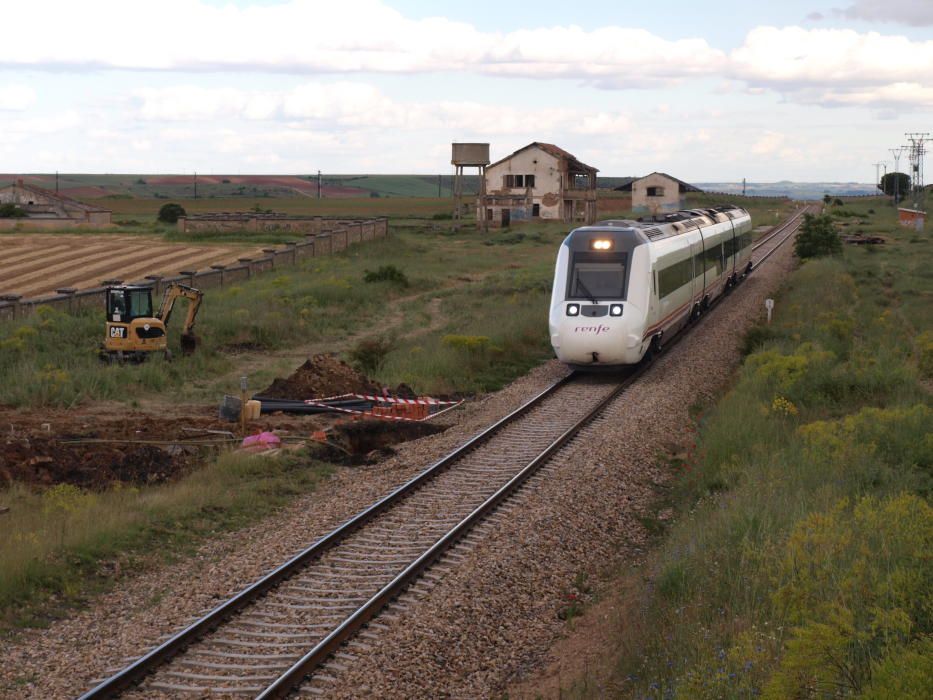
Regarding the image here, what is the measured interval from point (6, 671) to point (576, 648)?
17.1ft

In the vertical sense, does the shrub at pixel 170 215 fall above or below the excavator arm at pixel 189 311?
above

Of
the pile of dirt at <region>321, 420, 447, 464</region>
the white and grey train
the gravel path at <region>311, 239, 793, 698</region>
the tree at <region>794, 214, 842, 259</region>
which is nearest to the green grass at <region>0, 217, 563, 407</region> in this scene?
the white and grey train

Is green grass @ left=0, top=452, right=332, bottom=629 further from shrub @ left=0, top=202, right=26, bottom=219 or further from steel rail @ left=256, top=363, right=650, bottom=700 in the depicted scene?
shrub @ left=0, top=202, right=26, bottom=219

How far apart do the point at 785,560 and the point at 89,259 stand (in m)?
56.3

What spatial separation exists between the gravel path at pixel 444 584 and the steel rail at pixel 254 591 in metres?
0.34

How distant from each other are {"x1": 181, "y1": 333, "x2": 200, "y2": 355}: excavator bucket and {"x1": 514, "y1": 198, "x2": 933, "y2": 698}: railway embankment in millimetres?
13935

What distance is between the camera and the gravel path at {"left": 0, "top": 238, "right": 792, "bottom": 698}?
9688mm

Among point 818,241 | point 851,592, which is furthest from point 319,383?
point 818,241

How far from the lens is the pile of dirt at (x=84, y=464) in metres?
17.0

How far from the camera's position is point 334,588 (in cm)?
1169

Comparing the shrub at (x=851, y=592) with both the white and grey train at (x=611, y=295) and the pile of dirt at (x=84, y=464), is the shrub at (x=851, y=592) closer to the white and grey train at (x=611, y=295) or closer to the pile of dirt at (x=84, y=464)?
the pile of dirt at (x=84, y=464)

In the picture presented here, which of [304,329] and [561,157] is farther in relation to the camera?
[561,157]

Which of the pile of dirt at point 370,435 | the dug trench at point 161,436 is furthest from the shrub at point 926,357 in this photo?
the dug trench at point 161,436

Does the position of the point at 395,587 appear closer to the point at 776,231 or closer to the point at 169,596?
the point at 169,596
